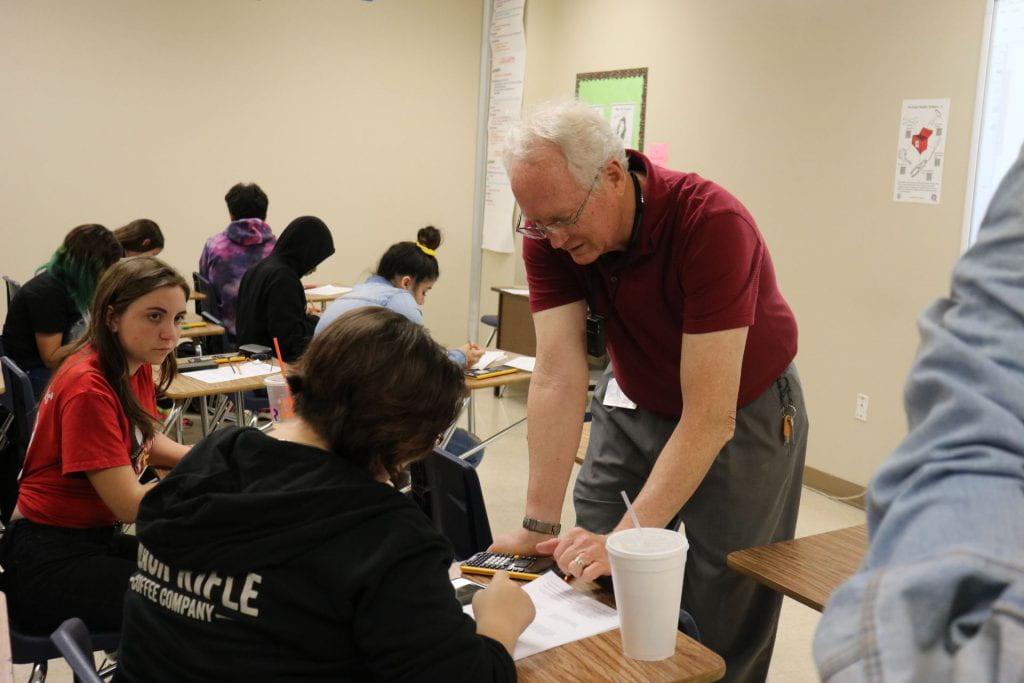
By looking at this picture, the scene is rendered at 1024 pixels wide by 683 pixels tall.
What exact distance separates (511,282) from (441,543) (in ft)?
20.0

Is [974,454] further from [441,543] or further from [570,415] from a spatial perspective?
[570,415]

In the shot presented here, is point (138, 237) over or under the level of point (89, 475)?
over

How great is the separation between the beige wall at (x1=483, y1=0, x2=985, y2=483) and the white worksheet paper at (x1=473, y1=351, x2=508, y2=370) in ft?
5.13

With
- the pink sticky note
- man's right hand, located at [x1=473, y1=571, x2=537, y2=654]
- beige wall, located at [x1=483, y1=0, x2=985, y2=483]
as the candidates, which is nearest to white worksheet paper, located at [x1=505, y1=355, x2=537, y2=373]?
beige wall, located at [x1=483, y1=0, x2=985, y2=483]

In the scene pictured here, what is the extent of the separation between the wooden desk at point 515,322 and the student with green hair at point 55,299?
2.99 metres

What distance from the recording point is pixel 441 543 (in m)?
1.22

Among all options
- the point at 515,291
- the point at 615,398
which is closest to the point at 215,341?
the point at 515,291

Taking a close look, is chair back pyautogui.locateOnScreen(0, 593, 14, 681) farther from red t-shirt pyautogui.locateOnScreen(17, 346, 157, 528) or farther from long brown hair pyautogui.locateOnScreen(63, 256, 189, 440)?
long brown hair pyautogui.locateOnScreen(63, 256, 189, 440)

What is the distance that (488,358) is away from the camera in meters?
4.20

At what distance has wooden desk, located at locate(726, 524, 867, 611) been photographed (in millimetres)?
1624

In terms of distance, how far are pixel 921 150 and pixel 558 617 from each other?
11.0ft

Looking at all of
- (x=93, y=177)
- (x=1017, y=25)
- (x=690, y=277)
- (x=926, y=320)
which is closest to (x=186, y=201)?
(x=93, y=177)

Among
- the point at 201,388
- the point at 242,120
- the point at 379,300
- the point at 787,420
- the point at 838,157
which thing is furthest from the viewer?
the point at 242,120

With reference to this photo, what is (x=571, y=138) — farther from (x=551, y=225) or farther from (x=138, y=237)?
(x=138, y=237)
